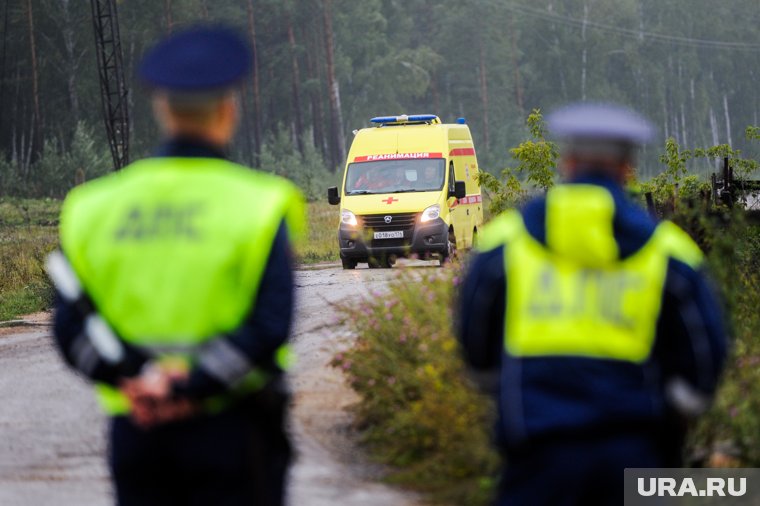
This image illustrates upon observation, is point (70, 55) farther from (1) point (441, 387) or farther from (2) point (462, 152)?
(1) point (441, 387)

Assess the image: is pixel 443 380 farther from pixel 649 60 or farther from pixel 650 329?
pixel 649 60

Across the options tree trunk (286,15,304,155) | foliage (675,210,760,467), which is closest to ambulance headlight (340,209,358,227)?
foliage (675,210,760,467)

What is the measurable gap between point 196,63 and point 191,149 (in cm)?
22

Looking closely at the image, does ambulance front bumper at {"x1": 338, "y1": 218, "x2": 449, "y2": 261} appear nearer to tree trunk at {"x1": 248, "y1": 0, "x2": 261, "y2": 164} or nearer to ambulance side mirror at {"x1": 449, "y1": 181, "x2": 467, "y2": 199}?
ambulance side mirror at {"x1": 449, "y1": 181, "x2": 467, "y2": 199}

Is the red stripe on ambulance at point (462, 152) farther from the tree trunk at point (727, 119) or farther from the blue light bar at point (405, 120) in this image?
the tree trunk at point (727, 119)

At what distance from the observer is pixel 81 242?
12.2 feet

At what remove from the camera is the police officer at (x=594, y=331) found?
3.54 metres

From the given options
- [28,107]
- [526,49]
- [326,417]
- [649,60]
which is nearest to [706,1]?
[649,60]

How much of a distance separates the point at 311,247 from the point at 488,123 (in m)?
61.9

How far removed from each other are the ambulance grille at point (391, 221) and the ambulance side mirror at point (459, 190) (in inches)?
31.5

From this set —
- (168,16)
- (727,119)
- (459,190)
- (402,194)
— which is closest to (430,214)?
(459,190)

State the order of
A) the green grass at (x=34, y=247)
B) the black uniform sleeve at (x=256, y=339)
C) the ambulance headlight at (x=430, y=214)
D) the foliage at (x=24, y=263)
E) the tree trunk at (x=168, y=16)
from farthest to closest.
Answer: the tree trunk at (x=168, y=16)
the ambulance headlight at (x=430, y=214)
the green grass at (x=34, y=247)
the foliage at (x=24, y=263)
the black uniform sleeve at (x=256, y=339)

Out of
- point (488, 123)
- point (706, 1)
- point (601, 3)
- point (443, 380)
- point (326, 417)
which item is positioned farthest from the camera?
point (706, 1)

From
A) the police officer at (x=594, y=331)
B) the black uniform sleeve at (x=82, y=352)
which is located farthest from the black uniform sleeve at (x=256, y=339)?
the police officer at (x=594, y=331)
